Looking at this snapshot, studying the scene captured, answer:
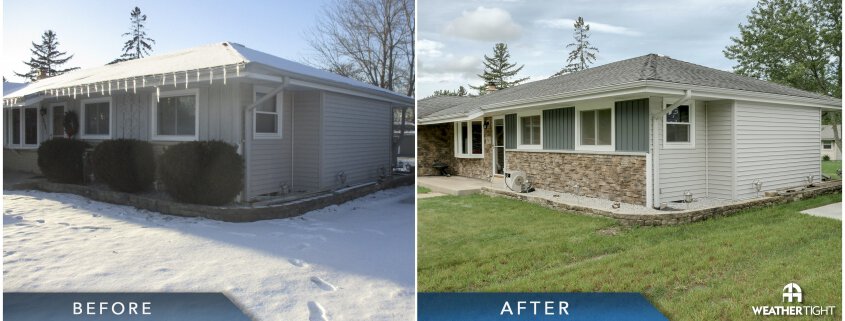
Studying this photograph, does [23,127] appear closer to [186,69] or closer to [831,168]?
[186,69]

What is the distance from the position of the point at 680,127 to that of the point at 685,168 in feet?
1.33

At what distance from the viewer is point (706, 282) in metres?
3.04

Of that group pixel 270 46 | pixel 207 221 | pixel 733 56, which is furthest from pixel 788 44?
pixel 207 221

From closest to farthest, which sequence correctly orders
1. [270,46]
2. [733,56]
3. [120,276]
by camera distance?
[120,276] < [733,56] < [270,46]

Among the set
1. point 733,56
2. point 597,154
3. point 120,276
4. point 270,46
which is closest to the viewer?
point 120,276

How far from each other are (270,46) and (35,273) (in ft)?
7.27

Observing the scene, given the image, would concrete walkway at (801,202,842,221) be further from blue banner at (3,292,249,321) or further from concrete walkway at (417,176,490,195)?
blue banner at (3,292,249,321)

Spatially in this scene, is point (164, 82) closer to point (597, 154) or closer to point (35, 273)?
point (35, 273)

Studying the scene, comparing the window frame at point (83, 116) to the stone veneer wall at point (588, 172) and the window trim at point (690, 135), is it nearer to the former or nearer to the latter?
the stone veneer wall at point (588, 172)

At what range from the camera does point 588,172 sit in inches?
199

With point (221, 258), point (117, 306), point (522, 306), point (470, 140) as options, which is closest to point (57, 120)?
point (117, 306)

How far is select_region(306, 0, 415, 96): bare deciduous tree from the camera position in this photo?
350cm

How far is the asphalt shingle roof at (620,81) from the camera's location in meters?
3.84

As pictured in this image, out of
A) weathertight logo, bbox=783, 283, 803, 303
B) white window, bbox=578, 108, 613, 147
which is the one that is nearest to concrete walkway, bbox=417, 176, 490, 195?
white window, bbox=578, 108, 613, 147
